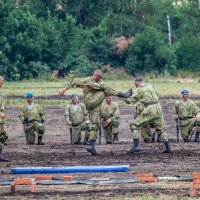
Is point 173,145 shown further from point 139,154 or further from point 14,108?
point 14,108

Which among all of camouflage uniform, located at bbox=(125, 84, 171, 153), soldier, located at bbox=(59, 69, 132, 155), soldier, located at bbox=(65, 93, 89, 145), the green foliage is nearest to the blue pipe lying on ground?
soldier, located at bbox=(59, 69, 132, 155)

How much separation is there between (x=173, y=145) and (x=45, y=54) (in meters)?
39.2

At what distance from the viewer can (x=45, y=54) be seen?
64.1 m

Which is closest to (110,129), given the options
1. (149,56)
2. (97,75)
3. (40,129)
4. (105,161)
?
(40,129)

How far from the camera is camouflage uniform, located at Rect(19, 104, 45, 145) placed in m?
27.4

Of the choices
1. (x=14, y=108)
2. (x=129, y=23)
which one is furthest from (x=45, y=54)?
(x=14, y=108)

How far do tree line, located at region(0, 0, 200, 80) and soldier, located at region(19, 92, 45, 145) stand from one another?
31966mm

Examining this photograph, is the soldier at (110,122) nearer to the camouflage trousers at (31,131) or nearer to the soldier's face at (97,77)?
the camouflage trousers at (31,131)

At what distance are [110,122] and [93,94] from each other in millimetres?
4482

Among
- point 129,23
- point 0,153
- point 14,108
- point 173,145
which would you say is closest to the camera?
point 0,153

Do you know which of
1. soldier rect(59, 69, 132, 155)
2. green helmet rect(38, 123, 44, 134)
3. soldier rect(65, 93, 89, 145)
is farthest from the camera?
soldier rect(65, 93, 89, 145)

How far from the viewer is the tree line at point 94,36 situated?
61.6m

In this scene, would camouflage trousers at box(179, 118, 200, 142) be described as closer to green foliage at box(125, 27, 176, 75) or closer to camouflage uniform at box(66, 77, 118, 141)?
camouflage uniform at box(66, 77, 118, 141)

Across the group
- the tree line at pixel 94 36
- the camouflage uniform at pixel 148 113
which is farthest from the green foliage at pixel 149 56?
the camouflage uniform at pixel 148 113
